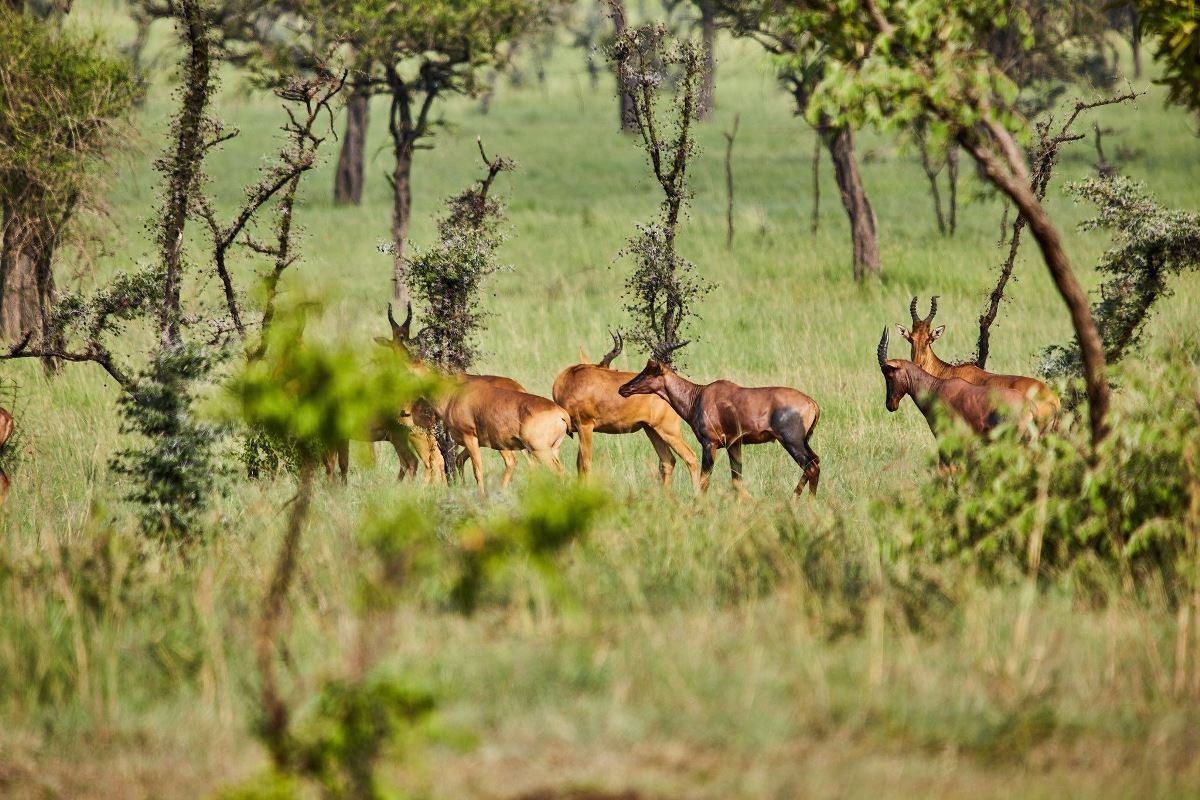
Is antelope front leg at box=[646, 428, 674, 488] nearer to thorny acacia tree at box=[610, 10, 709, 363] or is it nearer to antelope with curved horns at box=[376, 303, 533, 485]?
antelope with curved horns at box=[376, 303, 533, 485]

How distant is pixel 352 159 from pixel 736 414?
25.8m

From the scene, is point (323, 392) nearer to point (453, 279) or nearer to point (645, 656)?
point (645, 656)

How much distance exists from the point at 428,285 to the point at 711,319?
7574 millimetres

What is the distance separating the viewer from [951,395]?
1098 centimetres

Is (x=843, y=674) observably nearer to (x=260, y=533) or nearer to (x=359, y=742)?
(x=359, y=742)

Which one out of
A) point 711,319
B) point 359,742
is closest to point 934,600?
point 359,742

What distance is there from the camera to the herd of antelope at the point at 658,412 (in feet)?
36.7

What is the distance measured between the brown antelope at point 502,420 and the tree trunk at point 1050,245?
4.91 metres

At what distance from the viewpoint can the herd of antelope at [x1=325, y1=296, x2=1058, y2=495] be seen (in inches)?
441

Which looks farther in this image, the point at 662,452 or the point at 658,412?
the point at 662,452

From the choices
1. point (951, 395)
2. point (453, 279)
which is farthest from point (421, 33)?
point (951, 395)

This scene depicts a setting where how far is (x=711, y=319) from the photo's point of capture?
20.7 m

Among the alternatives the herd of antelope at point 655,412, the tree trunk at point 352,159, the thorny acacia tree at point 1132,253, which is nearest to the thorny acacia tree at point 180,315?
the herd of antelope at point 655,412

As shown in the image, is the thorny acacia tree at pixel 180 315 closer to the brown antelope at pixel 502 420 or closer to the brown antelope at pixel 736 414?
the brown antelope at pixel 502 420
